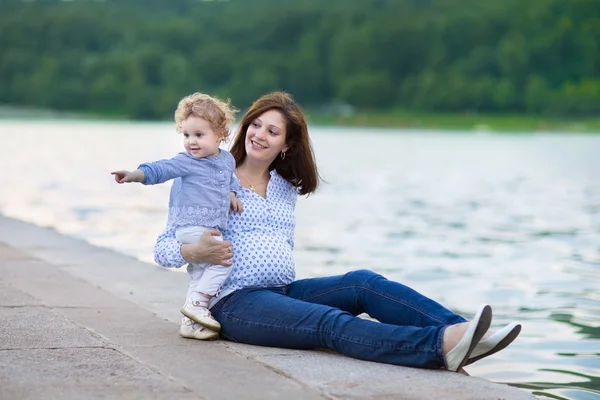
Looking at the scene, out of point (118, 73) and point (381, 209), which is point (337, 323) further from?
point (118, 73)

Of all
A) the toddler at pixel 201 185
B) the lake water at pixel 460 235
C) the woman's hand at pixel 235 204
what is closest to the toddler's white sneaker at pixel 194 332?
the toddler at pixel 201 185

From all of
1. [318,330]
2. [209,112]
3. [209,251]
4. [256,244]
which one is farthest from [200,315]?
[209,112]

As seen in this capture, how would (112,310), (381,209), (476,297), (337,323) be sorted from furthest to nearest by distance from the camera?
(381,209) < (476,297) < (112,310) < (337,323)

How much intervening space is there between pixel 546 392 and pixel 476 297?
114 inches

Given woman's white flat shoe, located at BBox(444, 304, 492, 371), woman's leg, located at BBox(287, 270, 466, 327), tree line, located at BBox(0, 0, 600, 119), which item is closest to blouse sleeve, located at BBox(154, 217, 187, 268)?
woman's leg, located at BBox(287, 270, 466, 327)

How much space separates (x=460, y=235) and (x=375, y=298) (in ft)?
27.8

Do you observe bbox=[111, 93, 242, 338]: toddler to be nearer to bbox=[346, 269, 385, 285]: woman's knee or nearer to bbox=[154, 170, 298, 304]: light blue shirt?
bbox=[154, 170, 298, 304]: light blue shirt

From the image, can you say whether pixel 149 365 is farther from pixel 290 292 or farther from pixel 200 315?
pixel 290 292

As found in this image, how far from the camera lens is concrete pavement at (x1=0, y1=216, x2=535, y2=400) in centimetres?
402

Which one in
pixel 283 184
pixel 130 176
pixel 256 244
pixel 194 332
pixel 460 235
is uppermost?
pixel 460 235

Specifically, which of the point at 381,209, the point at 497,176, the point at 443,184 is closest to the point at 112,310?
the point at 381,209

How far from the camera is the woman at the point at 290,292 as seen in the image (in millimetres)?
4637

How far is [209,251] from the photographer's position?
498 cm

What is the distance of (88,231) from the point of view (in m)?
12.4
